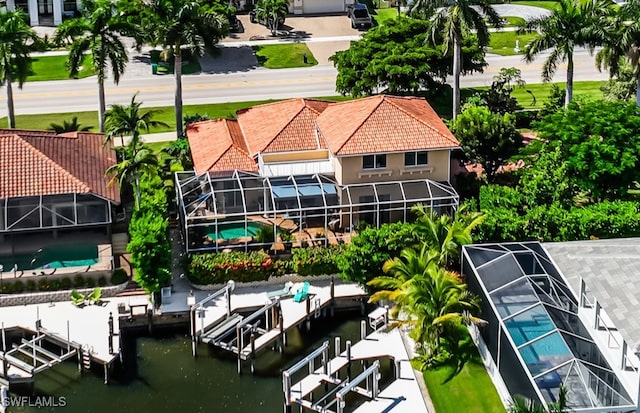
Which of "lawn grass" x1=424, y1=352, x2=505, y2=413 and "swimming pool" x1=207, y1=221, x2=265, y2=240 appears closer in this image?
"lawn grass" x1=424, y1=352, x2=505, y2=413

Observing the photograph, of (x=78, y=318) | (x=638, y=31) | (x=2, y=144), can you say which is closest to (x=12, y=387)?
(x=78, y=318)

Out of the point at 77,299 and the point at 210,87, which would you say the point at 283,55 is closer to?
the point at 210,87

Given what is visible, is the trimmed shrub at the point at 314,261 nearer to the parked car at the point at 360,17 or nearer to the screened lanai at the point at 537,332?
the screened lanai at the point at 537,332

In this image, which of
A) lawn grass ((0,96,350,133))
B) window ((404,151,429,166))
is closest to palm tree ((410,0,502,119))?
window ((404,151,429,166))

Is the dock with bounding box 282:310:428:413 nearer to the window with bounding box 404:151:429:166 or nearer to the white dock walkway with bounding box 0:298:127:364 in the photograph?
the white dock walkway with bounding box 0:298:127:364

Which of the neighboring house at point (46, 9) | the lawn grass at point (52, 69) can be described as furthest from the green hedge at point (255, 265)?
the neighboring house at point (46, 9)

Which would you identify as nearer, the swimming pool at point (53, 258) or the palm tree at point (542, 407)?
the palm tree at point (542, 407)

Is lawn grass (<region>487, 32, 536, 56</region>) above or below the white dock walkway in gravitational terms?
above
